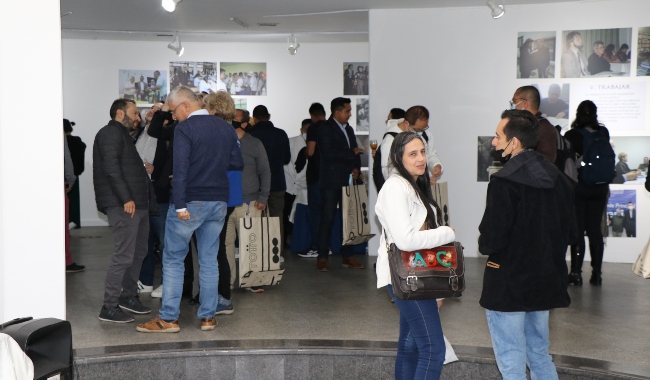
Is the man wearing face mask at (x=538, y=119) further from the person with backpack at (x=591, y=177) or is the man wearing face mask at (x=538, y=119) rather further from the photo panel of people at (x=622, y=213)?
the photo panel of people at (x=622, y=213)

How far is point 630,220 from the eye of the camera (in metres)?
8.96

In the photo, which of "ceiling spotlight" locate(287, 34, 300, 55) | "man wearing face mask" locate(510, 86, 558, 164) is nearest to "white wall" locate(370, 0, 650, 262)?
"ceiling spotlight" locate(287, 34, 300, 55)

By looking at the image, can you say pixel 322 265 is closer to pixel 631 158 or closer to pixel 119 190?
pixel 119 190

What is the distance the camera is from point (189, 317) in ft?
19.8

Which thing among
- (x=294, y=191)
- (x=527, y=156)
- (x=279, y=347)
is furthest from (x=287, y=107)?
(x=527, y=156)

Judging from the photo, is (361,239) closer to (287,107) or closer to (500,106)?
(500,106)

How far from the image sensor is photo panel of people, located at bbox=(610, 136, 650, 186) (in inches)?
351

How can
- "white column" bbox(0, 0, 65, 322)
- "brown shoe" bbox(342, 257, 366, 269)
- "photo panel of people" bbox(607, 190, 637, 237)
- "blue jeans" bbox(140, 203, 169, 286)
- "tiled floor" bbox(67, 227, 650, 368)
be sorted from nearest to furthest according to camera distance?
"white column" bbox(0, 0, 65, 322), "tiled floor" bbox(67, 227, 650, 368), "blue jeans" bbox(140, 203, 169, 286), "brown shoe" bbox(342, 257, 366, 269), "photo panel of people" bbox(607, 190, 637, 237)

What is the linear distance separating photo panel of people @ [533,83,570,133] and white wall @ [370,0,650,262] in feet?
0.32

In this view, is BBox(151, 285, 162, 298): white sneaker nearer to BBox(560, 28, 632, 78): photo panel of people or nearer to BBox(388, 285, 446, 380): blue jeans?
BBox(388, 285, 446, 380): blue jeans

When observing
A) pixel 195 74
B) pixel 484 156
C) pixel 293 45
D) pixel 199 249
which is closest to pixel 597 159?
pixel 484 156

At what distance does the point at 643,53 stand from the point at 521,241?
6068 mm

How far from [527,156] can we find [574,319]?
2.71m

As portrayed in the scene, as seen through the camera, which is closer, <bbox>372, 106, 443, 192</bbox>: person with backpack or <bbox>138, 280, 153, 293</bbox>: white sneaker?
<bbox>372, 106, 443, 192</bbox>: person with backpack
